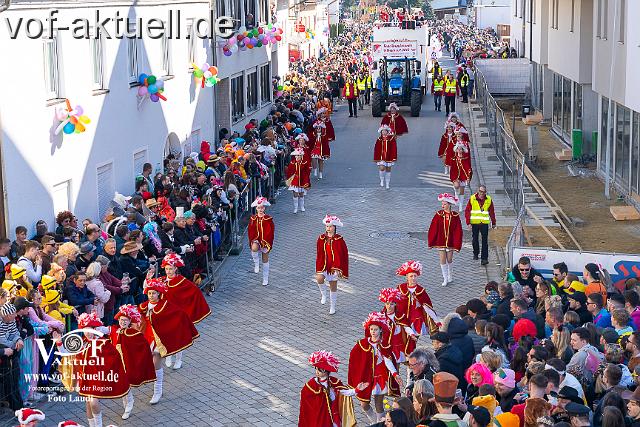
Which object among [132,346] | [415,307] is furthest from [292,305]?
[132,346]

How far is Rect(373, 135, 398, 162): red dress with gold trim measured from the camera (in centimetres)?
2822

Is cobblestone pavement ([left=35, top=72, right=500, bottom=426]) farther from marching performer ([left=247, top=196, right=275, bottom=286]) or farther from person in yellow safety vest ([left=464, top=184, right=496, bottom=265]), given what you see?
person in yellow safety vest ([left=464, top=184, right=496, bottom=265])

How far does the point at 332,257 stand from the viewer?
18.1m

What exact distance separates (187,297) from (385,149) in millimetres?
13402

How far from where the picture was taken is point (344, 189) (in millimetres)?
29172

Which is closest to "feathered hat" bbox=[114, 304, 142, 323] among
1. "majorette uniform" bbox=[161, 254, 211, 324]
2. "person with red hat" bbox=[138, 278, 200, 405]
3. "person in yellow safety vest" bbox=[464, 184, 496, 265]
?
"person with red hat" bbox=[138, 278, 200, 405]

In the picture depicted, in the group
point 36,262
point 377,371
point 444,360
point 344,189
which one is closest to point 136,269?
point 36,262

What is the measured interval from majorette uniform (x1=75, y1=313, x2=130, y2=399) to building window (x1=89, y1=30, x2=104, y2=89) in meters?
9.82

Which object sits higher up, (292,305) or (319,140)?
(319,140)

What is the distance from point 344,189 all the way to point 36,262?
14.8 m

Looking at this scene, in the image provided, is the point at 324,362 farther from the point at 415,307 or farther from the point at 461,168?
the point at 461,168

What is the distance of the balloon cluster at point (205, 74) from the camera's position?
94.2ft

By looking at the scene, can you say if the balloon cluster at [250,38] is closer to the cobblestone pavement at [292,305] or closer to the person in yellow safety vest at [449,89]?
the cobblestone pavement at [292,305]

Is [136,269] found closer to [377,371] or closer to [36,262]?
[36,262]
